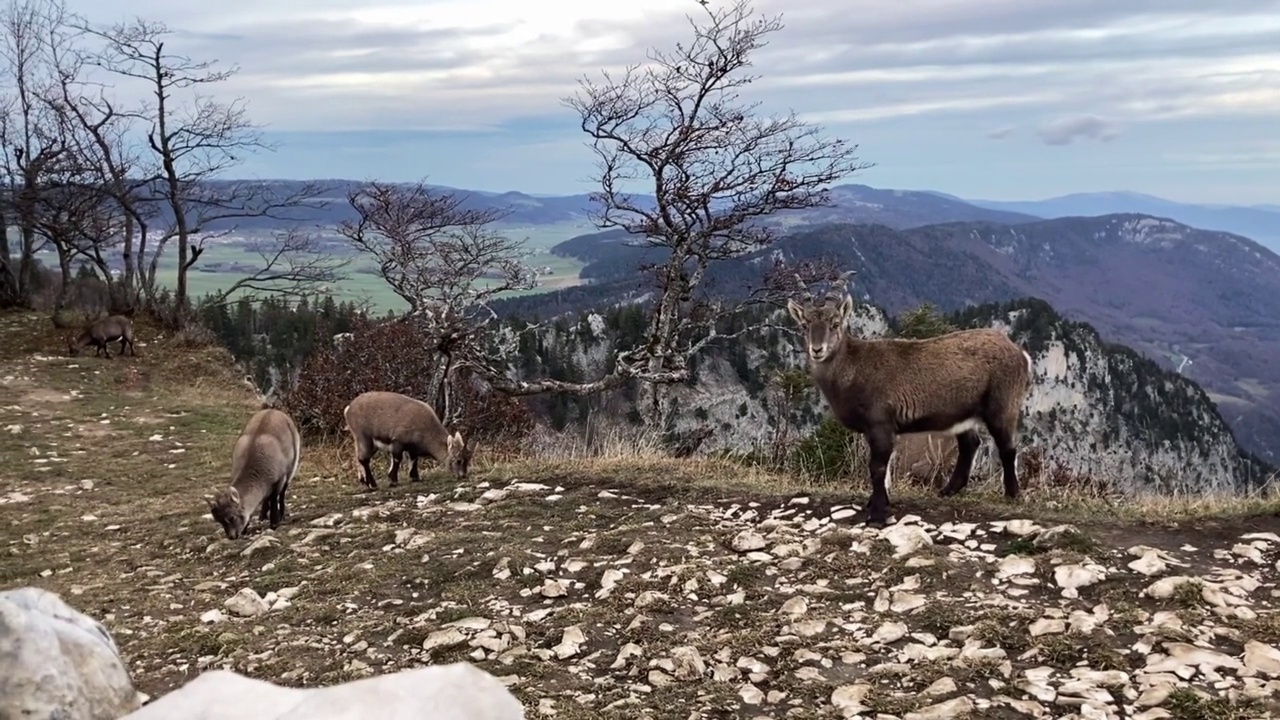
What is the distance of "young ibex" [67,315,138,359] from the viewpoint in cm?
2795

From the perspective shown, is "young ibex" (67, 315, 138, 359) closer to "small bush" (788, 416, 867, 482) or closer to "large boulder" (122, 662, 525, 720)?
"small bush" (788, 416, 867, 482)

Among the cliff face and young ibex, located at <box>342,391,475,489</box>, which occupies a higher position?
young ibex, located at <box>342,391,475,489</box>

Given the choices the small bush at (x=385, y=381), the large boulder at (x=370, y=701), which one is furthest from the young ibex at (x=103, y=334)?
the large boulder at (x=370, y=701)

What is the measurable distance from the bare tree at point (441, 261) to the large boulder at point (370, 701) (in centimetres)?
1640

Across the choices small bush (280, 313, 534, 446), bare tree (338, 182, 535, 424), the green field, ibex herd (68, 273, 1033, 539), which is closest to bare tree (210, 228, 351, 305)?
the green field

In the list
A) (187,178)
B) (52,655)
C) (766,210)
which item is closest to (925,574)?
(52,655)

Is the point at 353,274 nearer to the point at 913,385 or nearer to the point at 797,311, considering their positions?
the point at 797,311

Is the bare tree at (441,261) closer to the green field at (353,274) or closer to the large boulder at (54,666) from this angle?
the green field at (353,274)

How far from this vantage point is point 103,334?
91.8 ft

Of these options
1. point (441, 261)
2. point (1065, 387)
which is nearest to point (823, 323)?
point (441, 261)

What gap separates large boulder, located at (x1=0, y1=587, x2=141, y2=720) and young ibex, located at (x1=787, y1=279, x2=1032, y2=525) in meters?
6.33

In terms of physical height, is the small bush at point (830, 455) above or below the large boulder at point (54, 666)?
below

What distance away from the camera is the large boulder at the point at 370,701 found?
10.4ft

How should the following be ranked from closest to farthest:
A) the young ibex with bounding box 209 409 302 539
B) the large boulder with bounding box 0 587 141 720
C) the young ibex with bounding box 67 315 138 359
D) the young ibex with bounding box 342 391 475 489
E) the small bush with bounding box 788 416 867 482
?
the large boulder with bounding box 0 587 141 720
the young ibex with bounding box 209 409 302 539
the small bush with bounding box 788 416 867 482
the young ibex with bounding box 342 391 475 489
the young ibex with bounding box 67 315 138 359
